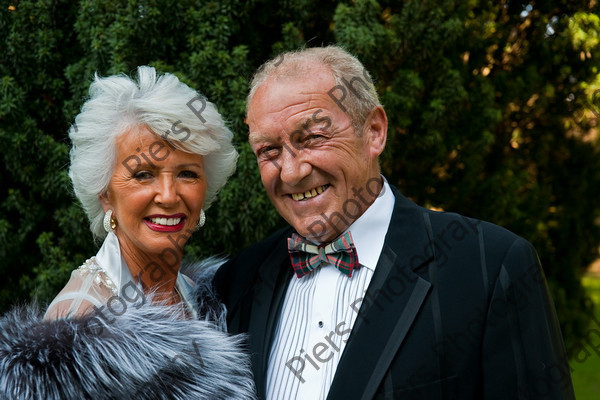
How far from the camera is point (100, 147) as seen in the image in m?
2.30

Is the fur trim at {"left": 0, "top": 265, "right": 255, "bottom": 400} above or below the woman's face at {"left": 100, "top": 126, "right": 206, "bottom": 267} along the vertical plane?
below

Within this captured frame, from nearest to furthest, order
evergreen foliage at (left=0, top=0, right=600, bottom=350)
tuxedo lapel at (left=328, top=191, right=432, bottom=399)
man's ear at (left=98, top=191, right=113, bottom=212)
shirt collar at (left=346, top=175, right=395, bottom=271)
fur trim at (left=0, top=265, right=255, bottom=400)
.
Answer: fur trim at (left=0, top=265, right=255, bottom=400)
tuxedo lapel at (left=328, top=191, right=432, bottom=399)
shirt collar at (left=346, top=175, right=395, bottom=271)
man's ear at (left=98, top=191, right=113, bottom=212)
evergreen foliage at (left=0, top=0, right=600, bottom=350)

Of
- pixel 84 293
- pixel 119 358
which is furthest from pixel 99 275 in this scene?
pixel 119 358

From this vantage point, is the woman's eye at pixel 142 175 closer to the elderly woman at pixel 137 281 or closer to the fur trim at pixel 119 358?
the elderly woman at pixel 137 281

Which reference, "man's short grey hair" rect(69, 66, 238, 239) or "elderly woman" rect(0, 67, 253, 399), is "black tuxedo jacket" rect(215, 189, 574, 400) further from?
"man's short grey hair" rect(69, 66, 238, 239)

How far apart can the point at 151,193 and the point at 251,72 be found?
1343mm

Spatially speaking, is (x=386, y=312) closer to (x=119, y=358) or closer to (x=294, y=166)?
(x=294, y=166)

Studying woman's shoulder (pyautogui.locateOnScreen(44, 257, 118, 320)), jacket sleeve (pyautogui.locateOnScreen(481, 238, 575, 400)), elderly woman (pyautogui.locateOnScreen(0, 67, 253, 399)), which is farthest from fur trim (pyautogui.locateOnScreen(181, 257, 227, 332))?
jacket sleeve (pyautogui.locateOnScreen(481, 238, 575, 400))

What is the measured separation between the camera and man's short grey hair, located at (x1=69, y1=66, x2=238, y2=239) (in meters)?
2.27

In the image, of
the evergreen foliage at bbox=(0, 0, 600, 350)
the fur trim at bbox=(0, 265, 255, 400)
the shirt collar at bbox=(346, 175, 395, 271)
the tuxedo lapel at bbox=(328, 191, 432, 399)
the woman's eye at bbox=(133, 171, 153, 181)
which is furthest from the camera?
the evergreen foliage at bbox=(0, 0, 600, 350)

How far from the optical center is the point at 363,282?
84.7 inches

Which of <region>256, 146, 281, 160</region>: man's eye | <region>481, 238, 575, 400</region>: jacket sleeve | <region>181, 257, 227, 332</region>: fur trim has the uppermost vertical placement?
<region>256, 146, 281, 160</region>: man's eye

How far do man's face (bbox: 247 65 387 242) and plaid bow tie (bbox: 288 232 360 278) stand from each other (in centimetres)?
5

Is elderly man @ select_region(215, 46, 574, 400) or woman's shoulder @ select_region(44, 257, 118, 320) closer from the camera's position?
elderly man @ select_region(215, 46, 574, 400)
